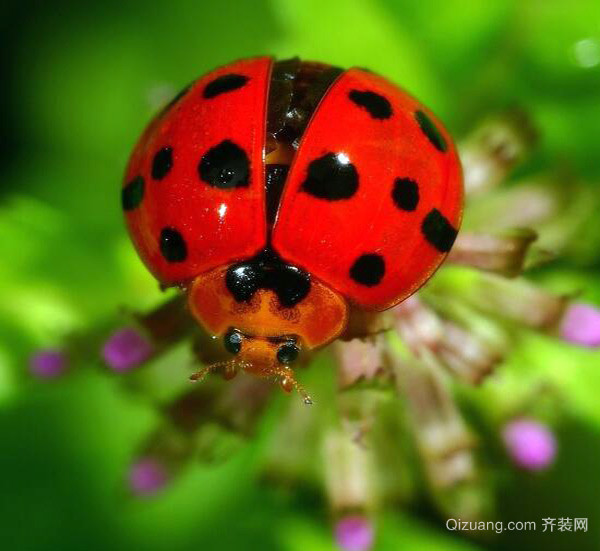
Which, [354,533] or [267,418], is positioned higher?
[267,418]

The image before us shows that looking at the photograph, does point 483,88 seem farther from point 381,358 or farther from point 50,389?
point 50,389

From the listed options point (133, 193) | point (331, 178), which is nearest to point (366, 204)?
point (331, 178)

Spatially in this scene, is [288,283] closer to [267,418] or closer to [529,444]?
[529,444]

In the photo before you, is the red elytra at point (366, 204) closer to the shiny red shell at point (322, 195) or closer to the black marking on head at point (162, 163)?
the shiny red shell at point (322, 195)

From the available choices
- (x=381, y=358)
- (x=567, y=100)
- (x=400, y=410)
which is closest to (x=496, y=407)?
(x=400, y=410)

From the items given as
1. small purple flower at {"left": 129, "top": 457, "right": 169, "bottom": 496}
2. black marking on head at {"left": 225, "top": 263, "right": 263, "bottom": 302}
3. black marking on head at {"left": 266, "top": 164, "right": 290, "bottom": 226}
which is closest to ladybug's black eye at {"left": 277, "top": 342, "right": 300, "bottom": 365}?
black marking on head at {"left": 225, "top": 263, "right": 263, "bottom": 302}

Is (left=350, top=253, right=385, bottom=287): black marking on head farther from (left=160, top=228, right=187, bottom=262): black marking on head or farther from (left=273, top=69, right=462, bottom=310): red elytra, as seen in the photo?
(left=160, top=228, right=187, bottom=262): black marking on head
